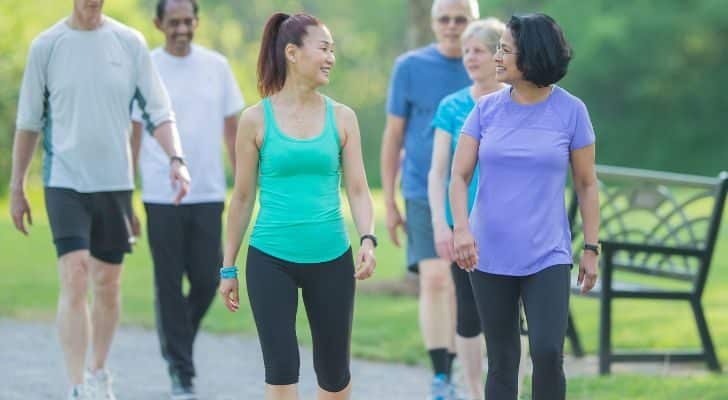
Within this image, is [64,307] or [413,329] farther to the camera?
[413,329]

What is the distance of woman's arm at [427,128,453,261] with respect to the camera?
681 cm

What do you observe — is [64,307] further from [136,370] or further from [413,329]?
[413,329]

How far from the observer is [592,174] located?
5.82 m

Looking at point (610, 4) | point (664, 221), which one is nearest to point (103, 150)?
point (664, 221)

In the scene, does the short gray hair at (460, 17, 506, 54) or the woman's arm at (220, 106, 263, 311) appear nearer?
the woman's arm at (220, 106, 263, 311)

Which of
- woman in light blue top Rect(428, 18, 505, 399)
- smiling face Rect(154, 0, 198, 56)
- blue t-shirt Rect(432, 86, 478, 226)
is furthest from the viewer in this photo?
smiling face Rect(154, 0, 198, 56)

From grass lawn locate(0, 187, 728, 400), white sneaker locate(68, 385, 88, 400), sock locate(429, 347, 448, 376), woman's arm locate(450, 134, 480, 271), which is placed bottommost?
grass lawn locate(0, 187, 728, 400)

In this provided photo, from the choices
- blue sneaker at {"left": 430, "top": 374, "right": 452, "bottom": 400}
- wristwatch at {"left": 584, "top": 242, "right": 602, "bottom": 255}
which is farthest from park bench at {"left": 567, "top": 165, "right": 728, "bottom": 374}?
wristwatch at {"left": 584, "top": 242, "right": 602, "bottom": 255}

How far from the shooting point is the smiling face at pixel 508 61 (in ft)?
18.7

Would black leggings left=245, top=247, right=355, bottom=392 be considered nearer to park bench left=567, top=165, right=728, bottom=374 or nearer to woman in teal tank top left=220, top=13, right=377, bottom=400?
woman in teal tank top left=220, top=13, right=377, bottom=400

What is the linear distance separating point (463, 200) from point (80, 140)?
2381 millimetres

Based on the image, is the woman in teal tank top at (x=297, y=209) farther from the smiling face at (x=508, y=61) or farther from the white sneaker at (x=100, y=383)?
the white sneaker at (x=100, y=383)

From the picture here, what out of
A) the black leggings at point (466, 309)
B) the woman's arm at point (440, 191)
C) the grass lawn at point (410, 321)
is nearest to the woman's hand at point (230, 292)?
the woman's arm at point (440, 191)

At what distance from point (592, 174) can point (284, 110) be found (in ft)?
3.97
